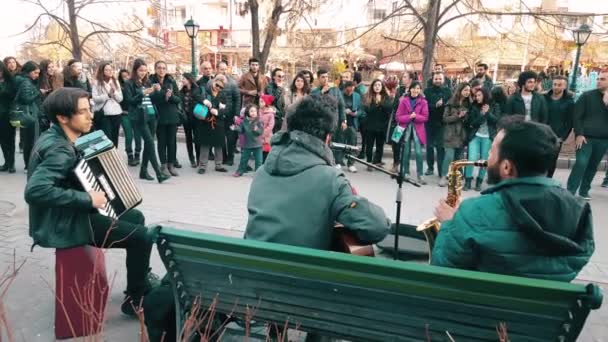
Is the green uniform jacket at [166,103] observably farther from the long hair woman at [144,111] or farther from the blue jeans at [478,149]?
the blue jeans at [478,149]

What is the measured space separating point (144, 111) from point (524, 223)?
6.73 metres

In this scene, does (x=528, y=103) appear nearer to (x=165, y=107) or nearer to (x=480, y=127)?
(x=480, y=127)

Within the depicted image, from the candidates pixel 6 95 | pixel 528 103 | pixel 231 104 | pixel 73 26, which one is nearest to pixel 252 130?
pixel 231 104

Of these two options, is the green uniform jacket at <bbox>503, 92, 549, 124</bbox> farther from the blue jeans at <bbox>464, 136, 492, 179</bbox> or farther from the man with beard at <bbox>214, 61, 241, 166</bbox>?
the man with beard at <bbox>214, 61, 241, 166</bbox>

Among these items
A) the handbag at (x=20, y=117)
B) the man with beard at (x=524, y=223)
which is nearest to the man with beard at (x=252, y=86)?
the handbag at (x=20, y=117)

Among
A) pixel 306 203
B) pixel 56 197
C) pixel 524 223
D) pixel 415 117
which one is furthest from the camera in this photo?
pixel 415 117

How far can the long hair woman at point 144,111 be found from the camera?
25.0 ft

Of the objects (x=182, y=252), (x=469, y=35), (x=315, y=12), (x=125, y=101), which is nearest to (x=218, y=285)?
(x=182, y=252)

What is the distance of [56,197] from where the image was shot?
283cm

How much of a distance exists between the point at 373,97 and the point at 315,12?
7.63 m

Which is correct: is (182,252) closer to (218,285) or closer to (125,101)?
(218,285)

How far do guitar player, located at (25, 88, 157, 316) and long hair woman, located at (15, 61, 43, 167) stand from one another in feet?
17.2

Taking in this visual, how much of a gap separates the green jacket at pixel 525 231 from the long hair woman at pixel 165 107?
654 centimetres

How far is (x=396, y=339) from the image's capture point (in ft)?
7.14
